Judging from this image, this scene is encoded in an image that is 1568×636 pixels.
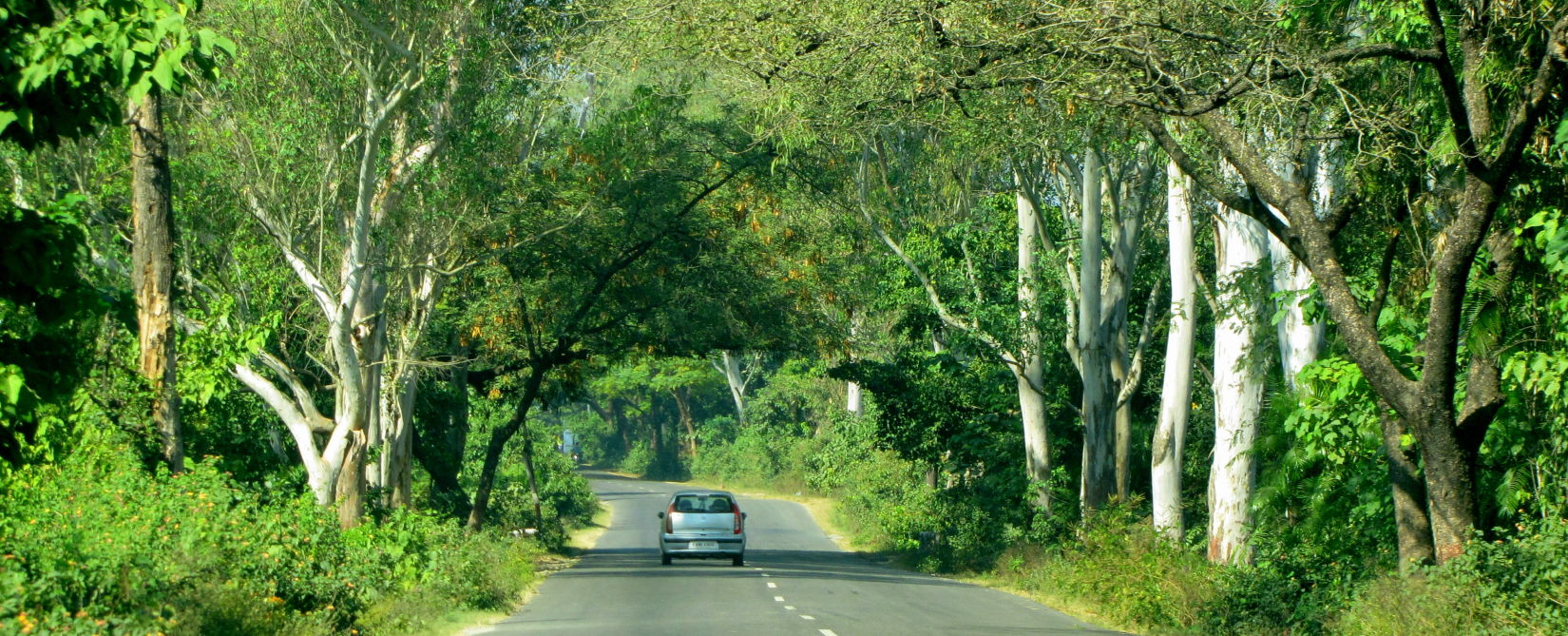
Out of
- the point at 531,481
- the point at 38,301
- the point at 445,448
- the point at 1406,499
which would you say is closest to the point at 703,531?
the point at 445,448

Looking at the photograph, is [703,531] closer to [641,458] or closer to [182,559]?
[182,559]

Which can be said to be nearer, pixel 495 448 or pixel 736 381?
pixel 495 448

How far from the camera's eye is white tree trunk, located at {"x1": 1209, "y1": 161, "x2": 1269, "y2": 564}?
17969 millimetres

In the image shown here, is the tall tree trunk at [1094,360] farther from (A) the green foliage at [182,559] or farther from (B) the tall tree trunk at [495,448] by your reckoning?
(B) the tall tree trunk at [495,448]

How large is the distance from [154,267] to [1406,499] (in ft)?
42.2

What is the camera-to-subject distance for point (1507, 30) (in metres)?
11.0

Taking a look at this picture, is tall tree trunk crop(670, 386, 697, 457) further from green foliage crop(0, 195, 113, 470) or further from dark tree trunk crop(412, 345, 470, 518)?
green foliage crop(0, 195, 113, 470)

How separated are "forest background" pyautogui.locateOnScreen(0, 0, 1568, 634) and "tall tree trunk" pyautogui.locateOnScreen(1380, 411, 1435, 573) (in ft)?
0.12

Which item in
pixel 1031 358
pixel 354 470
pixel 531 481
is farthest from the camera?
pixel 531 481

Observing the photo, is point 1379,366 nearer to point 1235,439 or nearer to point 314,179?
point 1235,439

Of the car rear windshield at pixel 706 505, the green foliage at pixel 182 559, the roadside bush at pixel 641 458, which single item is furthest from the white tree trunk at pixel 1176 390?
the roadside bush at pixel 641 458

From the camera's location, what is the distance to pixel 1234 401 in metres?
18.2

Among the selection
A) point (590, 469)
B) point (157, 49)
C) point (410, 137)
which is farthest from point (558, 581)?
point (590, 469)

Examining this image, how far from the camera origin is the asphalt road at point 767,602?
52.7 feet
